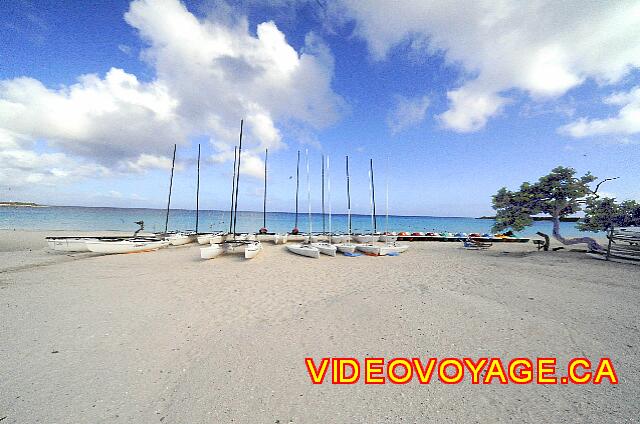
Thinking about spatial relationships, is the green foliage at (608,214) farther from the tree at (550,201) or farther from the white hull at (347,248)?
the white hull at (347,248)

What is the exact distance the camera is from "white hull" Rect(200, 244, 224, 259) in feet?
53.3

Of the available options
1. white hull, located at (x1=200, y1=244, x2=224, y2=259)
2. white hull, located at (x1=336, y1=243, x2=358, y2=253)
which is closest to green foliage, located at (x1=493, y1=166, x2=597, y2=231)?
white hull, located at (x1=336, y1=243, x2=358, y2=253)

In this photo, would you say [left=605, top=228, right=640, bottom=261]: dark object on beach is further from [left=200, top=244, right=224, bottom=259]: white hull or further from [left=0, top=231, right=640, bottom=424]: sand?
[left=200, top=244, right=224, bottom=259]: white hull

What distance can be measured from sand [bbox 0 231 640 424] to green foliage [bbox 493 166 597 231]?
8819 mm

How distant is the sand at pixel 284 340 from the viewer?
13.0ft

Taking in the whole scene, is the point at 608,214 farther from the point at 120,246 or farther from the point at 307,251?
the point at 120,246

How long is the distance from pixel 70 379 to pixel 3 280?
1192 cm

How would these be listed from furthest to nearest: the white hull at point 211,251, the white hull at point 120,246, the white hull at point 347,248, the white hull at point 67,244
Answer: the white hull at point 347,248 → the white hull at point 67,244 → the white hull at point 120,246 → the white hull at point 211,251

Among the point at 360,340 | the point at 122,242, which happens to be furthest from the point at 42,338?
the point at 122,242

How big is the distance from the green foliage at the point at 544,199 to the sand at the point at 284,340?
882 cm

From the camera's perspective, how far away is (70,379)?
15.1ft

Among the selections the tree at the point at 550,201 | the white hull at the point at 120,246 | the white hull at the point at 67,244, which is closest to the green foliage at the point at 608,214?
the tree at the point at 550,201

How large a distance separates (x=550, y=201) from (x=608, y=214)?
3550mm

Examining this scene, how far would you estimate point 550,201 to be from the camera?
20375mm
